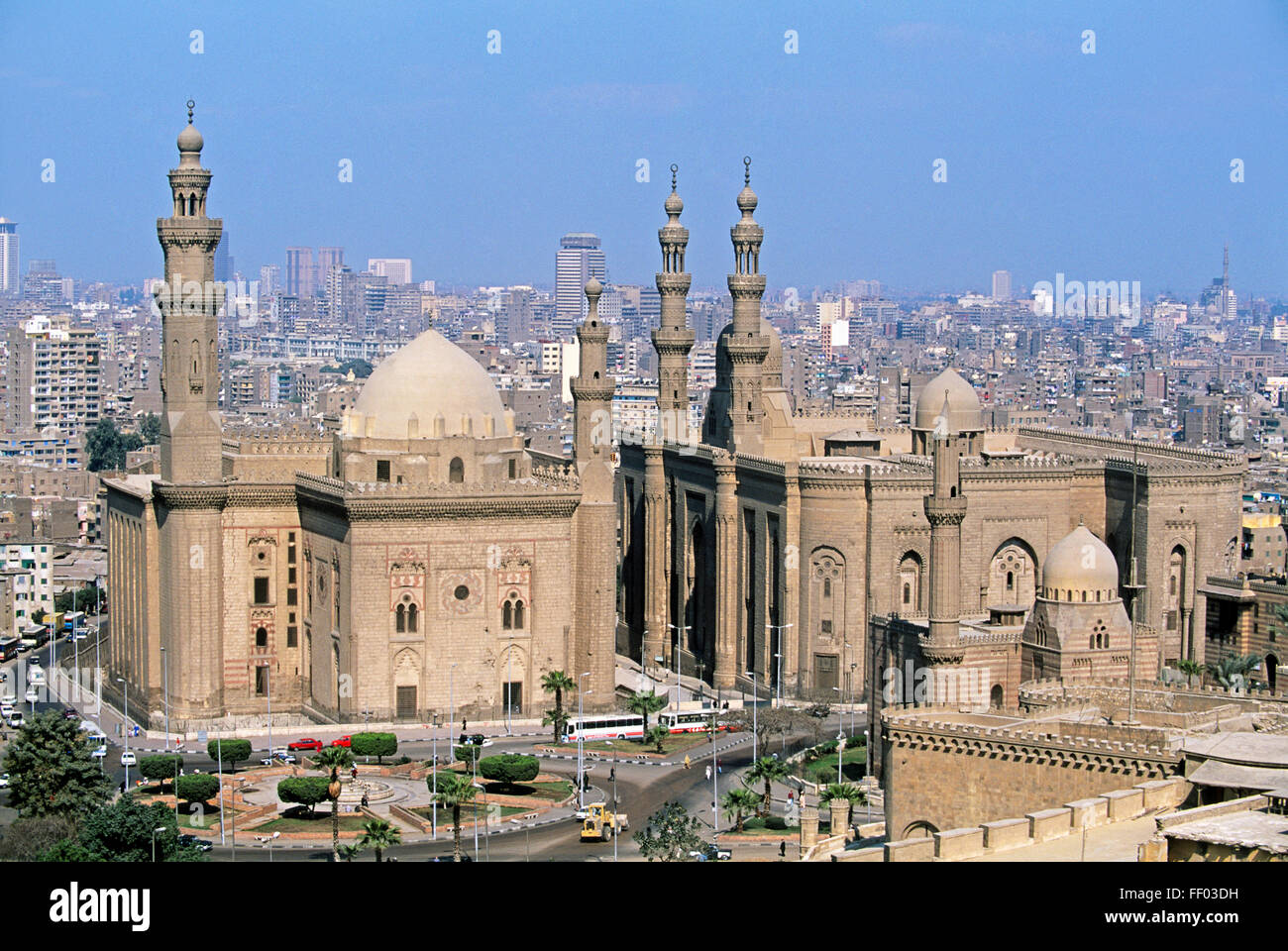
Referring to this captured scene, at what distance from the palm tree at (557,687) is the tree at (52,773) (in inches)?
492

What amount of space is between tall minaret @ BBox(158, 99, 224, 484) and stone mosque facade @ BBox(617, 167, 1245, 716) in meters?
14.1

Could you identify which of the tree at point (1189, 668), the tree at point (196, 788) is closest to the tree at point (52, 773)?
the tree at point (196, 788)

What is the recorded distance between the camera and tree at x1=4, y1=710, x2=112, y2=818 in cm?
4603

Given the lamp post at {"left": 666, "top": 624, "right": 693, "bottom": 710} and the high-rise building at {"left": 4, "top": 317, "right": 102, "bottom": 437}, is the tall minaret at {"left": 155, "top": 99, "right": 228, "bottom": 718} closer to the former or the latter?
the lamp post at {"left": 666, "top": 624, "right": 693, "bottom": 710}

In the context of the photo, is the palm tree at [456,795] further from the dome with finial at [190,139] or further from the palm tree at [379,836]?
the dome with finial at [190,139]

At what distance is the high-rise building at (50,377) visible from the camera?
154625 mm

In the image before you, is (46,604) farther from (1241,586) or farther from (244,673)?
(1241,586)

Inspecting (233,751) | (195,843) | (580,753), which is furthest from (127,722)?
(195,843)

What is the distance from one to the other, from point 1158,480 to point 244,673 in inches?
1004

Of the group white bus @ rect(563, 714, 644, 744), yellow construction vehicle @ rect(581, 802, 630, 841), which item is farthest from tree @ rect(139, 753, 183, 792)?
white bus @ rect(563, 714, 644, 744)

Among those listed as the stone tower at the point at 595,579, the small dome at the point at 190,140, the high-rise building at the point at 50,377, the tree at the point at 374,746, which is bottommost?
the tree at the point at 374,746

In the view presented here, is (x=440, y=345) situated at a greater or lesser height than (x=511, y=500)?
greater
